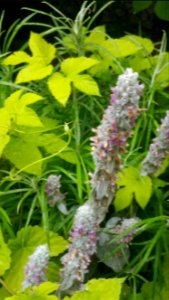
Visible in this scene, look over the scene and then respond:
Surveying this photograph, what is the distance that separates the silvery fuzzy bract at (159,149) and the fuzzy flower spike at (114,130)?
0.61ft

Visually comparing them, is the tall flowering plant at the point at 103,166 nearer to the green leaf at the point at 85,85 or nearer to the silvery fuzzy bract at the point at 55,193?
the silvery fuzzy bract at the point at 55,193

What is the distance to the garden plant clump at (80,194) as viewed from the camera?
1497 millimetres

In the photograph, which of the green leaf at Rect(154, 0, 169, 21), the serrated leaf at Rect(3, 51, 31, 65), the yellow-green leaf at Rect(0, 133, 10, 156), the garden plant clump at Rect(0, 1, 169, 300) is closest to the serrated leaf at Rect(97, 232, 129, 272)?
the garden plant clump at Rect(0, 1, 169, 300)

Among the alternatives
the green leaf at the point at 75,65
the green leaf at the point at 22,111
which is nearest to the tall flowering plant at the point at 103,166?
the green leaf at the point at 22,111

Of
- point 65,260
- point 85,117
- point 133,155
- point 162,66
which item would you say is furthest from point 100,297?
point 162,66

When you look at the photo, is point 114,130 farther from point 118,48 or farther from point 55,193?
point 118,48

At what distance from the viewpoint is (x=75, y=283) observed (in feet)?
5.32

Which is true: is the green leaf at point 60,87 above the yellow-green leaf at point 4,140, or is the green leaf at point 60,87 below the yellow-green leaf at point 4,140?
above

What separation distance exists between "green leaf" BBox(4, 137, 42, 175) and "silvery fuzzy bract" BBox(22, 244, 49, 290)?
0.99 ft

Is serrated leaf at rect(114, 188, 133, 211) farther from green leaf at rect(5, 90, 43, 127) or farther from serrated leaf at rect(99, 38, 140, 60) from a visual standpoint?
serrated leaf at rect(99, 38, 140, 60)

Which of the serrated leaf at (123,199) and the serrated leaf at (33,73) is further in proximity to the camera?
the serrated leaf at (33,73)

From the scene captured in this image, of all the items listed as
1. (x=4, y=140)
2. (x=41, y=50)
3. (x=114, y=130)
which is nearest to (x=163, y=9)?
(x=41, y=50)

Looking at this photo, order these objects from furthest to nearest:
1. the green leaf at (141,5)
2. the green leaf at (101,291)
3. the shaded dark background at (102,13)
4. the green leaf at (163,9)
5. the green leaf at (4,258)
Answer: the shaded dark background at (102,13)
the green leaf at (141,5)
the green leaf at (163,9)
the green leaf at (4,258)
the green leaf at (101,291)

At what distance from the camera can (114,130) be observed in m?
1.46
